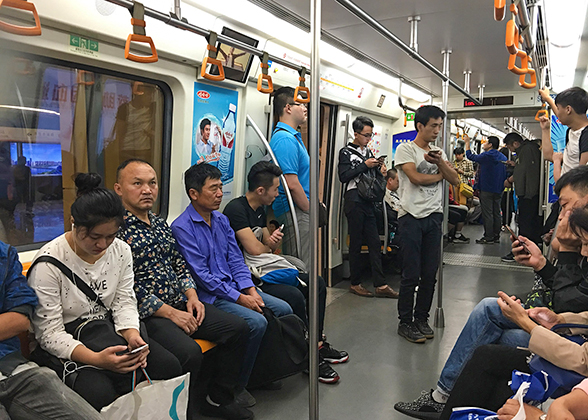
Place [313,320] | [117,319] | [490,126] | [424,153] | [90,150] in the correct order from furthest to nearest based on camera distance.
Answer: [490,126], [424,153], [90,150], [117,319], [313,320]

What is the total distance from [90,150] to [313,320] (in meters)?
1.91

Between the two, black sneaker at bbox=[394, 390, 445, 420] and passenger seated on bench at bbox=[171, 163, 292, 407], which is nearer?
black sneaker at bbox=[394, 390, 445, 420]

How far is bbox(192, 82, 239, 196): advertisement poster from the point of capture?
11.8ft

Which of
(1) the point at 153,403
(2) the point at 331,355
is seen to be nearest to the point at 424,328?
(2) the point at 331,355

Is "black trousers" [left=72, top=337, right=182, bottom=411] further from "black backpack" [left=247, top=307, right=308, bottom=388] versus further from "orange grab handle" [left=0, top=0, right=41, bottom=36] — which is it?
"orange grab handle" [left=0, top=0, right=41, bottom=36]

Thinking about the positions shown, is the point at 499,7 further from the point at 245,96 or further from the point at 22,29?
the point at 245,96

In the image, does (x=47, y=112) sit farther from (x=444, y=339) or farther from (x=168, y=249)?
(x=444, y=339)

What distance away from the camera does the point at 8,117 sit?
2.52m

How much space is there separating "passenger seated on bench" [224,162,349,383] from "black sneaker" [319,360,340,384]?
1 cm

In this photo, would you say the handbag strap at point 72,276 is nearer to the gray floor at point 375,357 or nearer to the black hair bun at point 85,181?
the black hair bun at point 85,181

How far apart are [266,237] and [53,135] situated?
158 centimetres

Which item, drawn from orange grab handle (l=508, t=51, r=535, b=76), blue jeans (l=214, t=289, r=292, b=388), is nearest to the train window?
blue jeans (l=214, t=289, r=292, b=388)

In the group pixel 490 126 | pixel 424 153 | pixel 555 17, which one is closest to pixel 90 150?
pixel 424 153

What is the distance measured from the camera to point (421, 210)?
3779 mm
